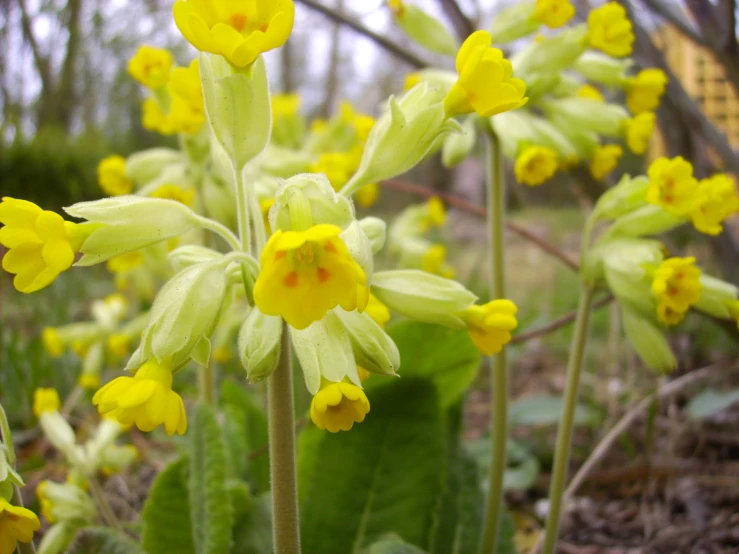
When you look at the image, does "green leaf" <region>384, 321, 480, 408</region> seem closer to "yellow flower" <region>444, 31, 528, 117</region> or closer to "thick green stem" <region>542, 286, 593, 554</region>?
"thick green stem" <region>542, 286, 593, 554</region>

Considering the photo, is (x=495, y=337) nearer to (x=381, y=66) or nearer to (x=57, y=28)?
(x=57, y=28)

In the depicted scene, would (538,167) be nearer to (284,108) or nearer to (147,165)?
(147,165)

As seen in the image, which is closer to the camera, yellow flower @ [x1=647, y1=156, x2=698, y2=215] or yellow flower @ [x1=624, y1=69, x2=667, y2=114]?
yellow flower @ [x1=647, y1=156, x2=698, y2=215]

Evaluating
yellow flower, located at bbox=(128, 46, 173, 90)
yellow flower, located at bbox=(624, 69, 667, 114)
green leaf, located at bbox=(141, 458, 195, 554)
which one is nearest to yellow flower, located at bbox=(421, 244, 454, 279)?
yellow flower, located at bbox=(624, 69, 667, 114)

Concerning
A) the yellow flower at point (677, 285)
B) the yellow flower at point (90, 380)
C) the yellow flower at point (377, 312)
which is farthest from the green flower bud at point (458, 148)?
the yellow flower at point (90, 380)

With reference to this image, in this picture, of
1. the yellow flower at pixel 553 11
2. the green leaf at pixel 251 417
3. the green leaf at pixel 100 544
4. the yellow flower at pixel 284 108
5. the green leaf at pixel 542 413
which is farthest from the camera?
the yellow flower at pixel 284 108

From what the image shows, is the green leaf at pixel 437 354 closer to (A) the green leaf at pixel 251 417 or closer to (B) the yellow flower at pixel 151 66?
(A) the green leaf at pixel 251 417
